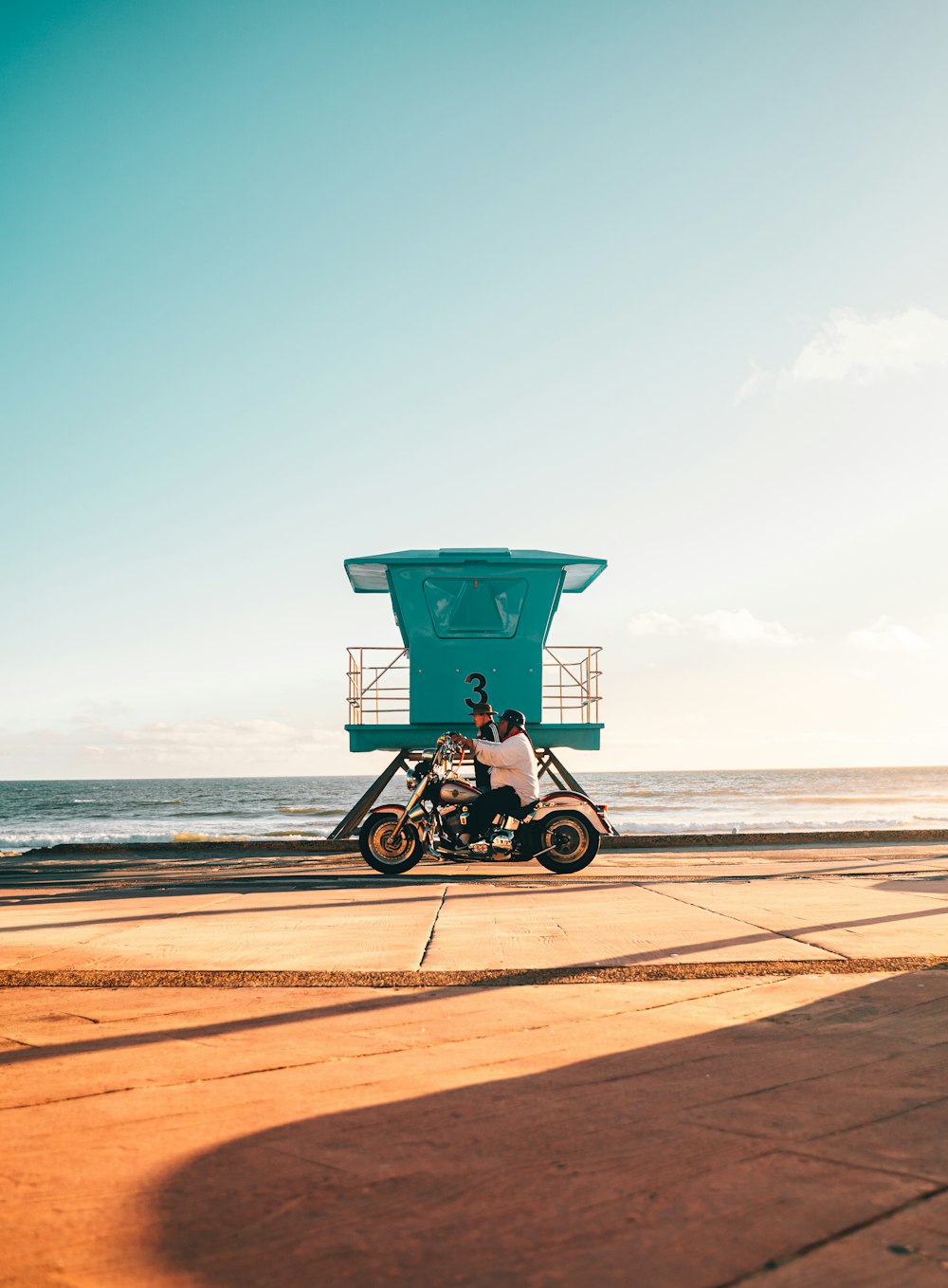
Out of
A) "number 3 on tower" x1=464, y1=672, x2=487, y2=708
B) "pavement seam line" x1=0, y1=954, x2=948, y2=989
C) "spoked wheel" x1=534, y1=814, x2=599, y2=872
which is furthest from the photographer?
"number 3 on tower" x1=464, y1=672, x2=487, y2=708

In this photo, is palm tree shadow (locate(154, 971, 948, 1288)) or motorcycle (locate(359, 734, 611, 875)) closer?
palm tree shadow (locate(154, 971, 948, 1288))

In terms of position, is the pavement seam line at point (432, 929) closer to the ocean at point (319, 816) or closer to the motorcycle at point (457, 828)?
the motorcycle at point (457, 828)

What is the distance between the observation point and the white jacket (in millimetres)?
10109

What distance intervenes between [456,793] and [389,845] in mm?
944

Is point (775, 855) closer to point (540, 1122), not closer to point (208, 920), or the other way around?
point (208, 920)

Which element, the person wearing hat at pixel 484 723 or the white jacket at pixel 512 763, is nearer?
the white jacket at pixel 512 763

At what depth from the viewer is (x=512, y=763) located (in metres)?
10.2

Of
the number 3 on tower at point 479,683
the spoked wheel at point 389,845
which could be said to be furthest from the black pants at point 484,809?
the number 3 on tower at point 479,683

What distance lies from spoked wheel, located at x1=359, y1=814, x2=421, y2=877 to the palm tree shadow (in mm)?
6975

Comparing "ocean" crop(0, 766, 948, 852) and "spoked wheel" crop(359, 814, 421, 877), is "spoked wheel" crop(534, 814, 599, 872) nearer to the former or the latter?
"spoked wheel" crop(359, 814, 421, 877)

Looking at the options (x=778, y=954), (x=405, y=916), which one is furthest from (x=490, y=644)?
(x=778, y=954)

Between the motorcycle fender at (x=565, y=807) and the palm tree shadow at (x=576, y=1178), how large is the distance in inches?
277

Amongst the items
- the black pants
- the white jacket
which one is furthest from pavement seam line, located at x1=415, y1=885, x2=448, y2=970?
the white jacket

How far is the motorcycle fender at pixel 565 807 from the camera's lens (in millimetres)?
10453
